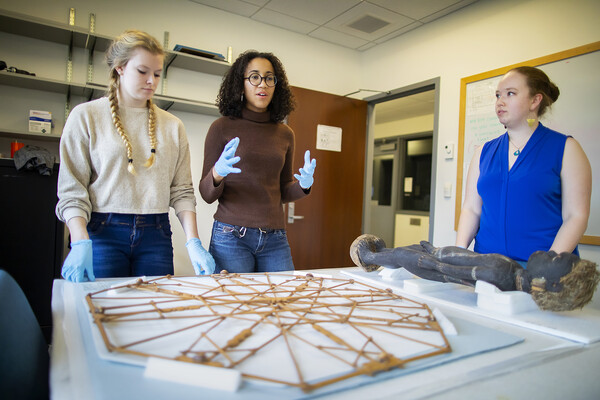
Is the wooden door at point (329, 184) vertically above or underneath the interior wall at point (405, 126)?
underneath

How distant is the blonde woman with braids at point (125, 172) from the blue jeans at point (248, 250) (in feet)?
0.43

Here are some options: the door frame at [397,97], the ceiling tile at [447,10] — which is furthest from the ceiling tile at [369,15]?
the door frame at [397,97]

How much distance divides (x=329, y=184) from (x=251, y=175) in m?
1.93

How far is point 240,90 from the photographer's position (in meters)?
1.58

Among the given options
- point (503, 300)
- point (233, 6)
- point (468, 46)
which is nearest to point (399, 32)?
point (468, 46)

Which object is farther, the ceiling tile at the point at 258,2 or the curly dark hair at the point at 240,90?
the ceiling tile at the point at 258,2

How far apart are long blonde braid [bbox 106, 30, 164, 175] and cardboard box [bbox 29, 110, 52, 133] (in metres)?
1.52

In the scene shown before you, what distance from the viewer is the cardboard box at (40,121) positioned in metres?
2.43

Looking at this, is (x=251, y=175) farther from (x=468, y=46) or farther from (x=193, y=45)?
(x=468, y=46)

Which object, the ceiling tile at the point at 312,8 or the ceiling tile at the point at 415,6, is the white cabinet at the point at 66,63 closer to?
the ceiling tile at the point at 312,8

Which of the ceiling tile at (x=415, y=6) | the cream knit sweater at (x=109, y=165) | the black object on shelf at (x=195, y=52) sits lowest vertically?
the cream knit sweater at (x=109, y=165)

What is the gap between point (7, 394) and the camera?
510 millimetres

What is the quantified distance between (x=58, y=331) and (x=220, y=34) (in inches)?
116

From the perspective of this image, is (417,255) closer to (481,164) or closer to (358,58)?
(481,164)
